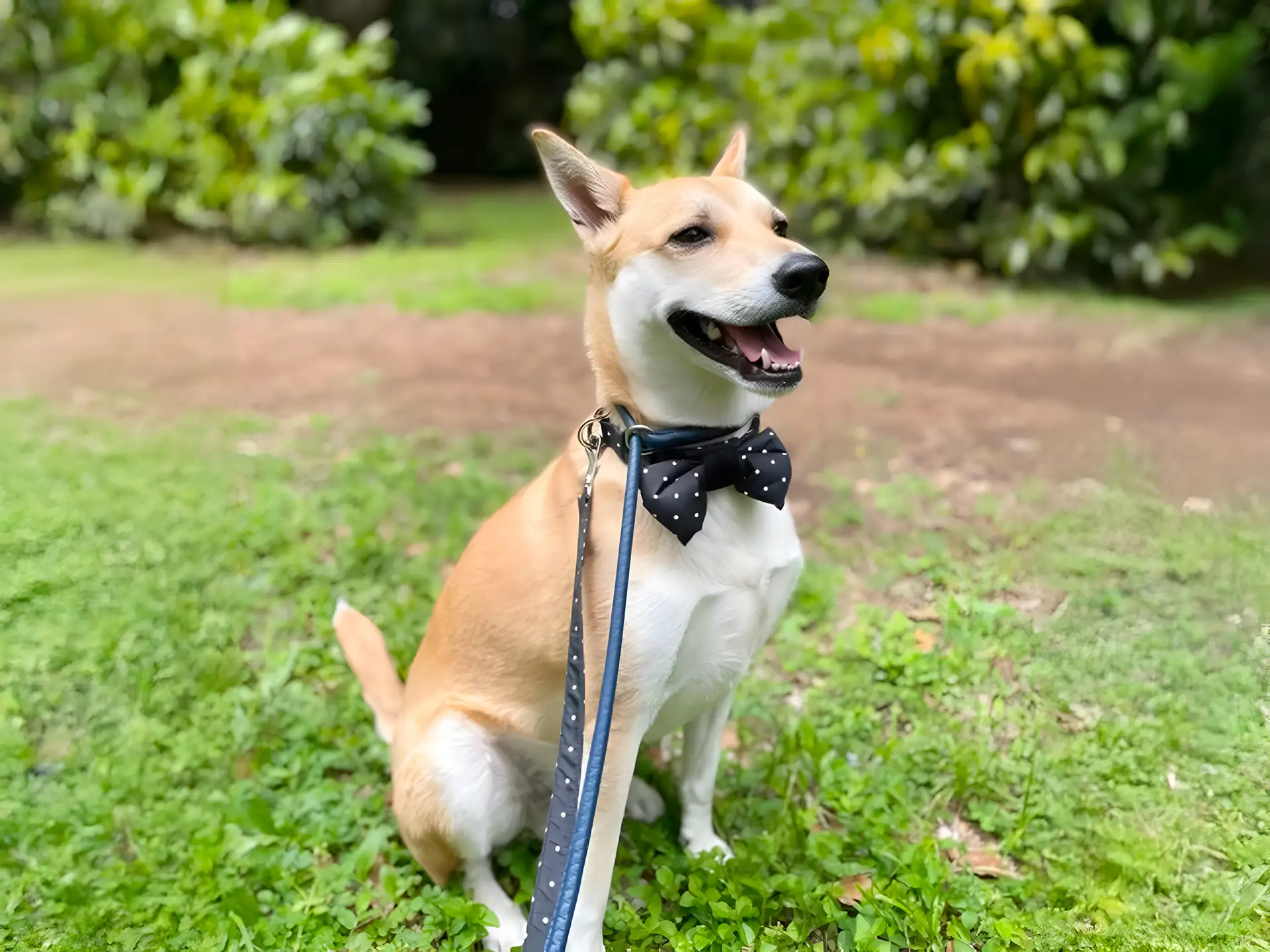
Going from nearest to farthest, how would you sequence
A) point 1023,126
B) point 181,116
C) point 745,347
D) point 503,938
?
point 745,347 → point 503,938 → point 1023,126 → point 181,116

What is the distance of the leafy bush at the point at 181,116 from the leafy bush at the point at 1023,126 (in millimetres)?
4644

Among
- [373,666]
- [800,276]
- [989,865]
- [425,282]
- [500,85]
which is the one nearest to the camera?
[800,276]

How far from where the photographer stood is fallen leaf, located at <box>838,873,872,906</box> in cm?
217

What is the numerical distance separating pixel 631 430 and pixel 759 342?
0.35 metres

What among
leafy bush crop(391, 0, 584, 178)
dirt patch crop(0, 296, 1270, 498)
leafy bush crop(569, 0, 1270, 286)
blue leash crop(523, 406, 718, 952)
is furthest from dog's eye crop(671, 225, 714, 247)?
leafy bush crop(391, 0, 584, 178)

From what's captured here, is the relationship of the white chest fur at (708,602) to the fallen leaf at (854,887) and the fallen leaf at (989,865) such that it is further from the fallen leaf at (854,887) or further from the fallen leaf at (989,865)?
the fallen leaf at (989,865)

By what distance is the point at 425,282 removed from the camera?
26.5 feet

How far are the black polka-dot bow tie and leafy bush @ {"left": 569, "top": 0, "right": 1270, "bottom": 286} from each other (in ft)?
19.3

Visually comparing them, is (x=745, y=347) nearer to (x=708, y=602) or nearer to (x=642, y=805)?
(x=708, y=602)

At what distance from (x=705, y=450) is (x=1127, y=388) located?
166 inches

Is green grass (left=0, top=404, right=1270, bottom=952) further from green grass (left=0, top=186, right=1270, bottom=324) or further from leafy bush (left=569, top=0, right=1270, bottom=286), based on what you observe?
leafy bush (left=569, top=0, right=1270, bottom=286)

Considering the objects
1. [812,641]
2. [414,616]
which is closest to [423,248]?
[414,616]

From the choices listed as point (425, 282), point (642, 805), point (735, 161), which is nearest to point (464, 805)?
point (642, 805)

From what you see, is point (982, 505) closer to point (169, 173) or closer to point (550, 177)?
point (550, 177)
